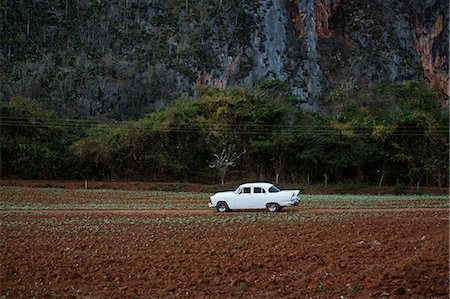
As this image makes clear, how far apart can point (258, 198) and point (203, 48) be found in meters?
63.7

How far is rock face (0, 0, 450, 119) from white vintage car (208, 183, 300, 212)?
50234mm

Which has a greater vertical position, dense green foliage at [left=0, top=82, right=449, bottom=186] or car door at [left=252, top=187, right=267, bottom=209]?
dense green foliage at [left=0, top=82, right=449, bottom=186]

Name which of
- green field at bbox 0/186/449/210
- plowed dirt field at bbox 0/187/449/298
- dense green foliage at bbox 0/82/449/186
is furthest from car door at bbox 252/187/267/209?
dense green foliage at bbox 0/82/449/186

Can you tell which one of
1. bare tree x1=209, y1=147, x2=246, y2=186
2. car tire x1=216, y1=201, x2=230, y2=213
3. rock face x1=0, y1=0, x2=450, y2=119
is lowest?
car tire x1=216, y1=201, x2=230, y2=213

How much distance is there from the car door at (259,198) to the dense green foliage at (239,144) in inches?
941

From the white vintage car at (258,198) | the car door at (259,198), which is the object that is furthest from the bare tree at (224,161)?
the car door at (259,198)

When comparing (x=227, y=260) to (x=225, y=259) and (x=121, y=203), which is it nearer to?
(x=225, y=259)

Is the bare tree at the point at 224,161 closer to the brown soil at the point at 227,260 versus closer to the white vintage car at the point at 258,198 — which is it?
the white vintage car at the point at 258,198

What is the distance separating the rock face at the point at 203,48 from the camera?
76.2 m

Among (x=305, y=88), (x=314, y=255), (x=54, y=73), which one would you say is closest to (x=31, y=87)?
(x=54, y=73)

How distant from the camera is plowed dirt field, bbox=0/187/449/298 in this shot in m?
9.71

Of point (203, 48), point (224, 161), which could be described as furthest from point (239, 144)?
point (203, 48)

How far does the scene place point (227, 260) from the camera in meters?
12.2

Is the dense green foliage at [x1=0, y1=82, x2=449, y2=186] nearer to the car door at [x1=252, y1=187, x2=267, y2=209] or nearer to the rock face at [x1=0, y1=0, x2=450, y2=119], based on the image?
the rock face at [x1=0, y1=0, x2=450, y2=119]
